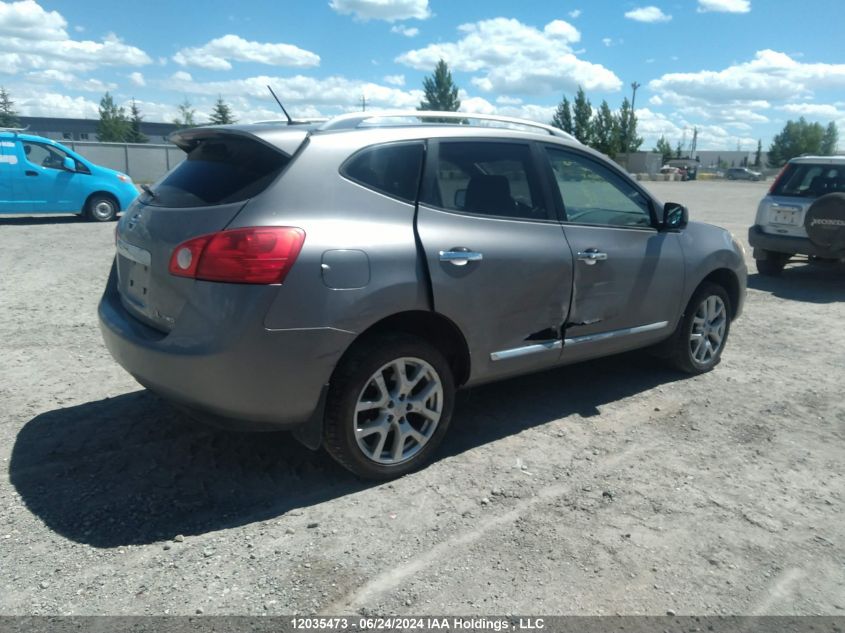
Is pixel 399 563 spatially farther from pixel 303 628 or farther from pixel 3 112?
pixel 3 112

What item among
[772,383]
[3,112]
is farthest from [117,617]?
[3,112]

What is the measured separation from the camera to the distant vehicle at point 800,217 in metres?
8.62

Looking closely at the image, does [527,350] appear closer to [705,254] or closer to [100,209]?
[705,254]

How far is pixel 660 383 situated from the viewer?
530 cm

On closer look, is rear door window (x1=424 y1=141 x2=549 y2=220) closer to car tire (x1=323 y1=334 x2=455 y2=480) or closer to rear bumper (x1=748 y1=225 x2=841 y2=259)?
car tire (x1=323 y1=334 x2=455 y2=480)

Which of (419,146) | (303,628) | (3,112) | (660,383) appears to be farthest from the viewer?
(3,112)

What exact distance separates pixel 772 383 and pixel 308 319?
3.91 m

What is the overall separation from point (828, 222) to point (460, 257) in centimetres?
688

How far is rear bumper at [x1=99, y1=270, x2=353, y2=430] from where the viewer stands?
3.05 meters

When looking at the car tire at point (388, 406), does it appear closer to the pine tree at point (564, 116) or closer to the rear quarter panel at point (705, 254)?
the rear quarter panel at point (705, 254)

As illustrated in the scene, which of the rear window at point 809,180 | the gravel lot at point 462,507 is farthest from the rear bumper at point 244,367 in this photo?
the rear window at point 809,180

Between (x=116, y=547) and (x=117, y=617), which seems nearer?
(x=117, y=617)

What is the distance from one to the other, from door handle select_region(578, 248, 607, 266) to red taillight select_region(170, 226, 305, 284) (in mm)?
1875

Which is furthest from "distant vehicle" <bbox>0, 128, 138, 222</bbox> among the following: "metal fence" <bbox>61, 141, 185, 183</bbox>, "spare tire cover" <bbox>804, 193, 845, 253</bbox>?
"metal fence" <bbox>61, 141, 185, 183</bbox>
